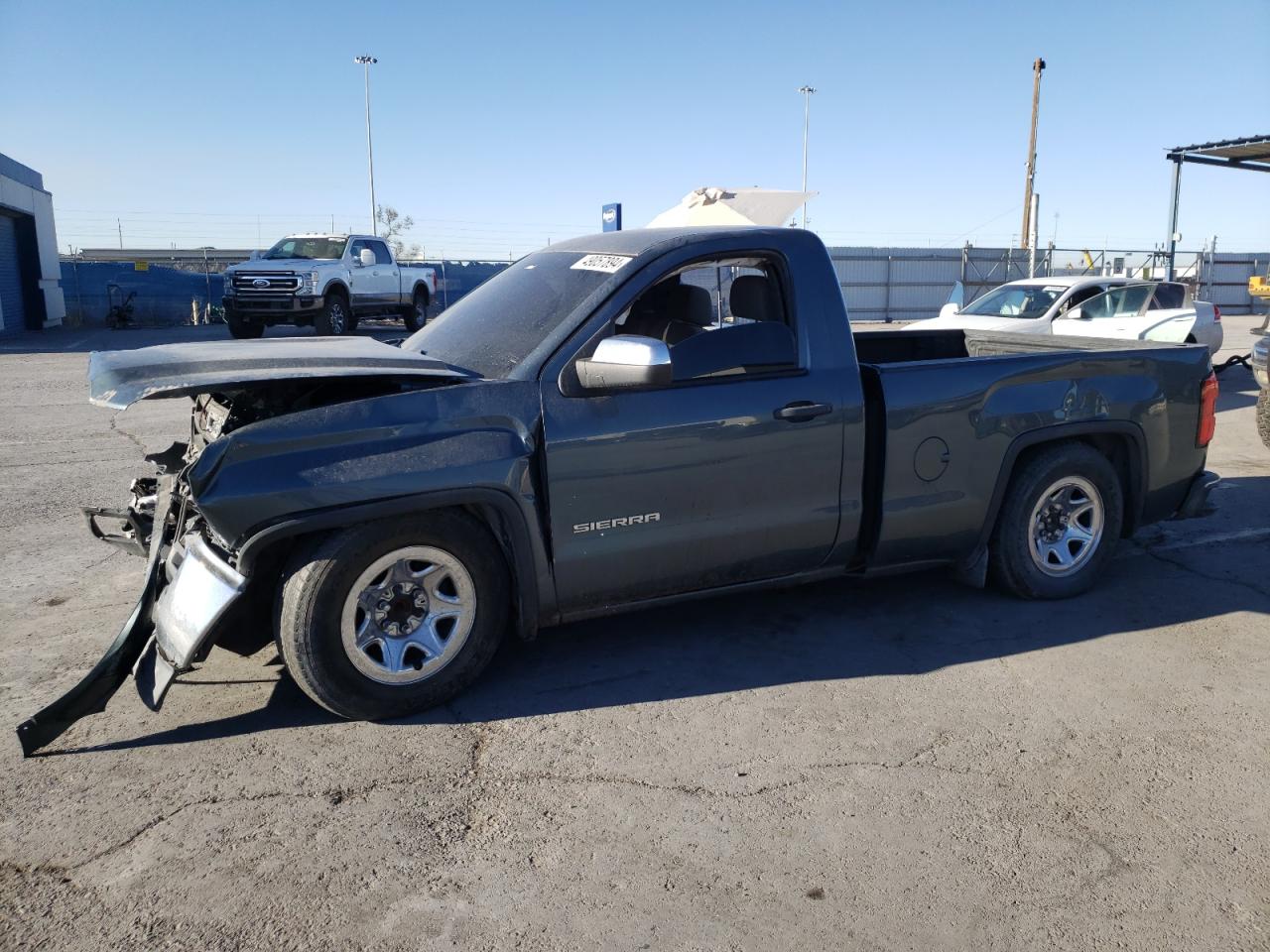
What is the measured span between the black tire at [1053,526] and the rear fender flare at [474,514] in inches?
94.7

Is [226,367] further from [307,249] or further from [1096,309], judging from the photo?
[307,249]

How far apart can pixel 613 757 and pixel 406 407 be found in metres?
1.45

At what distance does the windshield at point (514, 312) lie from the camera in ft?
13.6

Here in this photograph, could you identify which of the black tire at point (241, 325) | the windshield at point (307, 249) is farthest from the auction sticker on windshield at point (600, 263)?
the black tire at point (241, 325)

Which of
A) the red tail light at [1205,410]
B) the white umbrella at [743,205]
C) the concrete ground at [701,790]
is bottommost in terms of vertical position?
the concrete ground at [701,790]

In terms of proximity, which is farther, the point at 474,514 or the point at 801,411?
the point at 801,411

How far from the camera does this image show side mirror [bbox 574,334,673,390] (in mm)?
3736

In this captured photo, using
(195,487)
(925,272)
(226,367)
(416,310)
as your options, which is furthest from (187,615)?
(925,272)

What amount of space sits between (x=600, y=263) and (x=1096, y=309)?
477 inches

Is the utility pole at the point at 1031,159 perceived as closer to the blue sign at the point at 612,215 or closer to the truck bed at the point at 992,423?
the blue sign at the point at 612,215

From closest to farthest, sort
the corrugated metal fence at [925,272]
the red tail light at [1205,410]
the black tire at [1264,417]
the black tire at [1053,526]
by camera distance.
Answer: the black tire at [1053,526]
the red tail light at [1205,410]
the black tire at [1264,417]
the corrugated metal fence at [925,272]

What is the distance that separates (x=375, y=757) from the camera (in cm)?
352

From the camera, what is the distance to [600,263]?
4.36 metres

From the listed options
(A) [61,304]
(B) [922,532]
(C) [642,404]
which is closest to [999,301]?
(B) [922,532]
